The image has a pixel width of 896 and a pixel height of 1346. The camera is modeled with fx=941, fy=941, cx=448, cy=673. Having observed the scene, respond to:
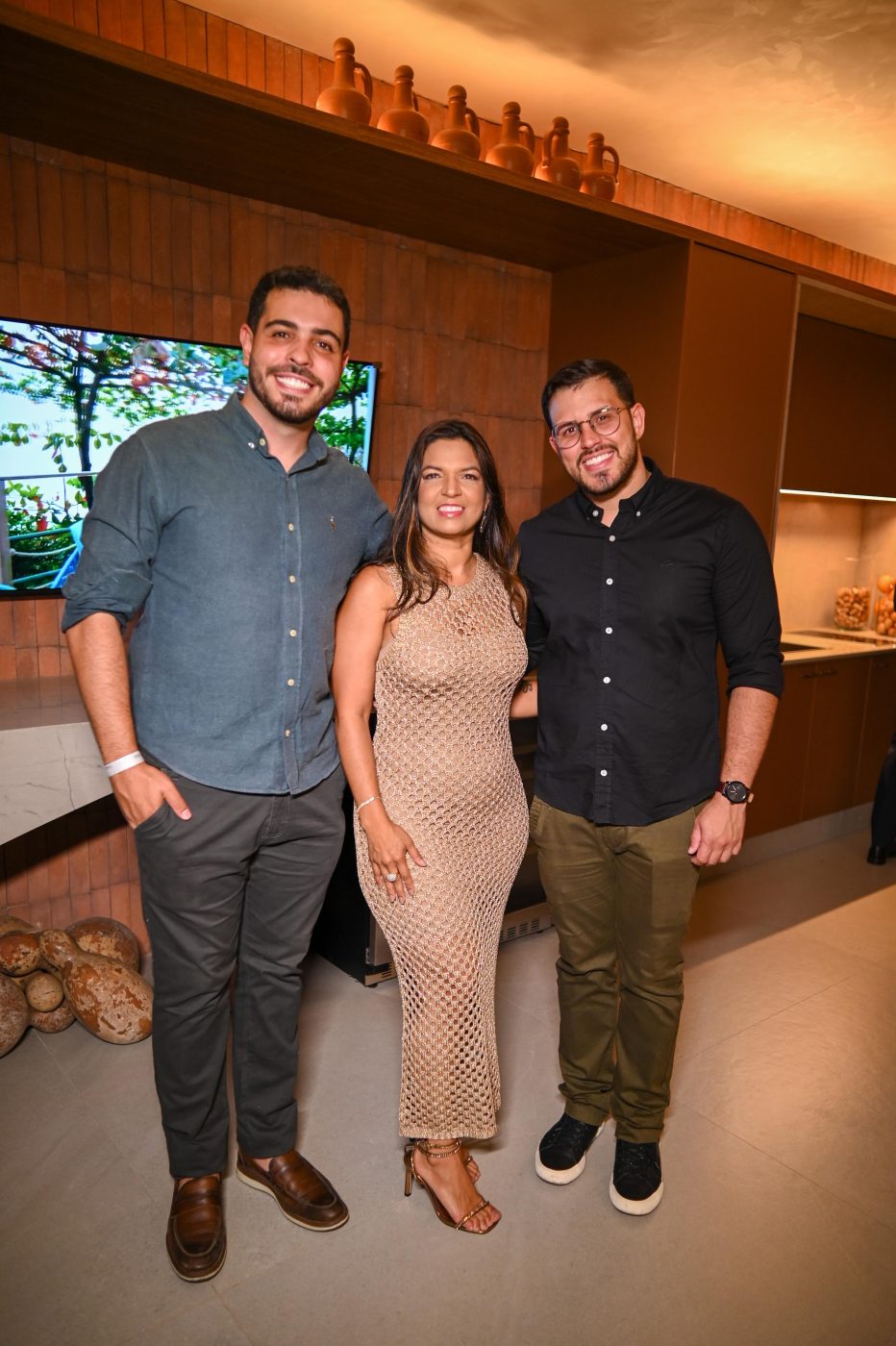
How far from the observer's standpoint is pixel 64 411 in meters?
2.58

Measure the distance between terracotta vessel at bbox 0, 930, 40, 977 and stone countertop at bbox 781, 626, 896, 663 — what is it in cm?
321

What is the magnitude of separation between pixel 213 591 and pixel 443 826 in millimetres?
657

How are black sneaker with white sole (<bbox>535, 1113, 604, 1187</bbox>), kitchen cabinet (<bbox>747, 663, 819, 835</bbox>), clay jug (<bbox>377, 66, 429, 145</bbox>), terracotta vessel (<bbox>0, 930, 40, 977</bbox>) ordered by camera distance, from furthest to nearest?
1. kitchen cabinet (<bbox>747, 663, 819, 835</bbox>)
2. clay jug (<bbox>377, 66, 429, 145</bbox>)
3. terracotta vessel (<bbox>0, 930, 40, 977</bbox>)
4. black sneaker with white sole (<bbox>535, 1113, 604, 1187</bbox>)

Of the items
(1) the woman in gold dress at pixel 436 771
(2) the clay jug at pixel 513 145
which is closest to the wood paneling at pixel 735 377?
(2) the clay jug at pixel 513 145

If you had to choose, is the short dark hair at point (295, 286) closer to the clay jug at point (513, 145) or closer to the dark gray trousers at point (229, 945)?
the dark gray trousers at point (229, 945)

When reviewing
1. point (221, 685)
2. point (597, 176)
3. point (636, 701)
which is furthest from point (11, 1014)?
point (597, 176)

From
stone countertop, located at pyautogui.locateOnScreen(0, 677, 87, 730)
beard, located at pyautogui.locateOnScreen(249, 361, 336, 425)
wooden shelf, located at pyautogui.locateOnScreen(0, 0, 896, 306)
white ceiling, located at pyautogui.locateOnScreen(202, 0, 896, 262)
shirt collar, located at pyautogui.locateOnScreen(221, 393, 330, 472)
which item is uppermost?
white ceiling, located at pyautogui.locateOnScreen(202, 0, 896, 262)

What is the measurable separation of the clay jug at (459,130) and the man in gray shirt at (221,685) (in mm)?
1497

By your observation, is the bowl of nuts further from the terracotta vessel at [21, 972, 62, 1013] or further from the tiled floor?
the terracotta vessel at [21, 972, 62, 1013]

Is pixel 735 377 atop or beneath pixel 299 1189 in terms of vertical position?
atop

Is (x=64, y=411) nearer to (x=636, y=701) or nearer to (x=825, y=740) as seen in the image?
(x=636, y=701)

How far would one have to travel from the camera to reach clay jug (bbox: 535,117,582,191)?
319cm

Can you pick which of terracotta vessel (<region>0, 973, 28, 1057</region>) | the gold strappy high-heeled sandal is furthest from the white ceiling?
the gold strappy high-heeled sandal

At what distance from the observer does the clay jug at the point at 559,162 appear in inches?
126
